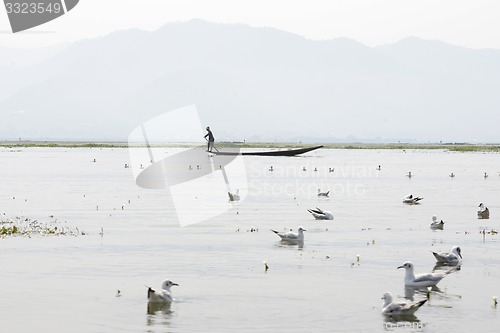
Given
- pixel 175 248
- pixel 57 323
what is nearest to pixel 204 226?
pixel 175 248

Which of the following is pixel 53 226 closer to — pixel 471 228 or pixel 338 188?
pixel 471 228

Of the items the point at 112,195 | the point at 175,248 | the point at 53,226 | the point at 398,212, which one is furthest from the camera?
the point at 112,195

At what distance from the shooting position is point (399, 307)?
1752 cm

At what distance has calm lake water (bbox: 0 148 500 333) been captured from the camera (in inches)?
680

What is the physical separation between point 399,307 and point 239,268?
6.31m

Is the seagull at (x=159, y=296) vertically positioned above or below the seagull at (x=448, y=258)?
above

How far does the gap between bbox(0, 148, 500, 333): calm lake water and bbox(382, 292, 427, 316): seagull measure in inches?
10.6

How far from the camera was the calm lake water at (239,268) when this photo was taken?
56.7 feet

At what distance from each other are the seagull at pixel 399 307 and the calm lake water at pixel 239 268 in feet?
0.88

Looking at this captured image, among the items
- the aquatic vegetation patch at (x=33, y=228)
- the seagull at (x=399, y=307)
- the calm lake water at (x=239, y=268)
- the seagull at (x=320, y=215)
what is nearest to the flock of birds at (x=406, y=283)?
the seagull at (x=399, y=307)

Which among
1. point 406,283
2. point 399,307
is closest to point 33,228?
point 406,283

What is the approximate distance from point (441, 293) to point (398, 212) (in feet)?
65.4

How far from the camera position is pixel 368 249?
1050 inches

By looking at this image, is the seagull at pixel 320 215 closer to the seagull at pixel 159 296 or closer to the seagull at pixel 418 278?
the seagull at pixel 418 278
